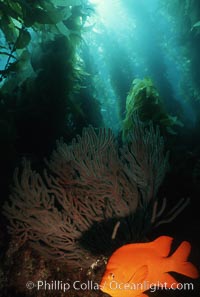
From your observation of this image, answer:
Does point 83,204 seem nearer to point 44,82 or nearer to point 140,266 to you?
point 140,266

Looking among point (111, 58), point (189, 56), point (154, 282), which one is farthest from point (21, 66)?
point (111, 58)

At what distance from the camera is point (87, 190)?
2.67m

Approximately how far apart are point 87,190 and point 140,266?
98 centimetres

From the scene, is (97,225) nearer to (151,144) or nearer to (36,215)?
(36,215)

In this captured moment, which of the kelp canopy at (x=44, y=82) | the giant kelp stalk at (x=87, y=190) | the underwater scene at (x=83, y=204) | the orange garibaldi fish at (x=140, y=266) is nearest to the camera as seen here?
the orange garibaldi fish at (x=140, y=266)

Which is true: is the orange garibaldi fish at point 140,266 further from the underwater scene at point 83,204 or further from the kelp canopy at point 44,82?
the kelp canopy at point 44,82

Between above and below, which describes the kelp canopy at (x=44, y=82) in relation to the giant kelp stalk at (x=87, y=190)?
above

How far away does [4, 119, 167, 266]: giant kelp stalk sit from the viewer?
260 centimetres

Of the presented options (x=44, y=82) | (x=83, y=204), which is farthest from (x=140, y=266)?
(x=44, y=82)

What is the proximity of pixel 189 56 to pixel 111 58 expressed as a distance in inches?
187

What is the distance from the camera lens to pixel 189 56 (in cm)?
1344

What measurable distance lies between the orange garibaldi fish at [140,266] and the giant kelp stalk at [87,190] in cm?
69

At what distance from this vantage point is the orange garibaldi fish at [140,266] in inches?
72.8

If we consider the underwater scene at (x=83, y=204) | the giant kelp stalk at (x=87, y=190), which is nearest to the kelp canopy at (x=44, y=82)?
the underwater scene at (x=83, y=204)
